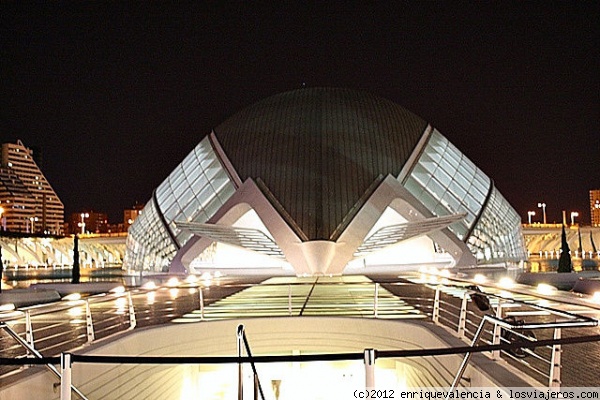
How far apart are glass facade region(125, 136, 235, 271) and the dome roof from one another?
131 cm

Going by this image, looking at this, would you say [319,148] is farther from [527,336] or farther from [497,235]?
[527,336]

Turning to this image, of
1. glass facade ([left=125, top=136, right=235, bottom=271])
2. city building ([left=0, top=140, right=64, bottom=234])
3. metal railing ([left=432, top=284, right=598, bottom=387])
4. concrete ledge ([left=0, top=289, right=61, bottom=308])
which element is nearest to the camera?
metal railing ([left=432, top=284, right=598, bottom=387])

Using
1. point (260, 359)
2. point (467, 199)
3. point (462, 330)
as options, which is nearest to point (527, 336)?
point (462, 330)

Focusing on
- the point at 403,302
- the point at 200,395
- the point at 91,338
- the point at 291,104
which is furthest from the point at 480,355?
the point at 291,104

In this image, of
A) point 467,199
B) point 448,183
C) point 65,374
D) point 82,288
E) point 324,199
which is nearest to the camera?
point 65,374

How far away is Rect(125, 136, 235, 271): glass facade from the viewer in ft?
113

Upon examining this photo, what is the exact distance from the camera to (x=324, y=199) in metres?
31.6

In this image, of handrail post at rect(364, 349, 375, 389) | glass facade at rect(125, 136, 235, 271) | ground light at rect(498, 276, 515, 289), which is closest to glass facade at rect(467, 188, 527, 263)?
ground light at rect(498, 276, 515, 289)

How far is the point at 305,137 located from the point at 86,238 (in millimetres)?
46642

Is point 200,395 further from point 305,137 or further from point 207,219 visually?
point 305,137

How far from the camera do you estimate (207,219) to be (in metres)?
33.4

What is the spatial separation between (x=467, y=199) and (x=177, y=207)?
617 inches

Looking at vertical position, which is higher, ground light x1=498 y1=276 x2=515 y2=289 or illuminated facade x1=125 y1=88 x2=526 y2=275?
illuminated facade x1=125 y1=88 x2=526 y2=275

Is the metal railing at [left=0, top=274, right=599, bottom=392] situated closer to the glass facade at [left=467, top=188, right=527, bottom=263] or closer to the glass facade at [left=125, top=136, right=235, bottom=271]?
the glass facade at [left=125, top=136, right=235, bottom=271]
